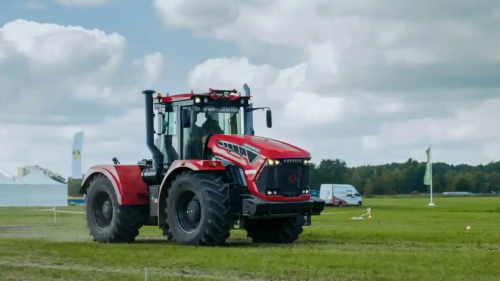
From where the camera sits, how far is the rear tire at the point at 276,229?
20.6 m

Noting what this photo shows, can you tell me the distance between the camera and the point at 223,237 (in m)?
18.8

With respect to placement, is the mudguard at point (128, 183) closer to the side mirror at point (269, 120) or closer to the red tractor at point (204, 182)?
the red tractor at point (204, 182)

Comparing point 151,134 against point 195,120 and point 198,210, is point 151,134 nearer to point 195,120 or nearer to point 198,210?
point 195,120

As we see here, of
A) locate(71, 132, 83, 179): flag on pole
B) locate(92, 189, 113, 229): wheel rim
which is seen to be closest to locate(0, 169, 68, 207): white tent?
locate(71, 132, 83, 179): flag on pole

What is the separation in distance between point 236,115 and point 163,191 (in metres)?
2.66

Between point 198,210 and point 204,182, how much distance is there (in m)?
0.85

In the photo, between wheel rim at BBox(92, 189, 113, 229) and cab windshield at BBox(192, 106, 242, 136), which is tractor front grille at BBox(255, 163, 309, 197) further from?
wheel rim at BBox(92, 189, 113, 229)

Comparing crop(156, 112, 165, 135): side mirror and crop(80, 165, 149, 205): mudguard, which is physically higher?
crop(156, 112, 165, 135): side mirror

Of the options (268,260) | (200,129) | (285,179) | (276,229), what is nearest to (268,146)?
(285,179)

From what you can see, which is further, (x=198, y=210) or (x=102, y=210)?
(x=102, y=210)

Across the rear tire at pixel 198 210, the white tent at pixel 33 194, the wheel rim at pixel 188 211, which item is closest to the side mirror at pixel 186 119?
the rear tire at pixel 198 210

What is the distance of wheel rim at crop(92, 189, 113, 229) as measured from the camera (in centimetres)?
2188

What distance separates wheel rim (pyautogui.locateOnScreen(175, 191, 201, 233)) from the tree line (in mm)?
100276

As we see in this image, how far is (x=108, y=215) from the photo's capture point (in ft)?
71.5
